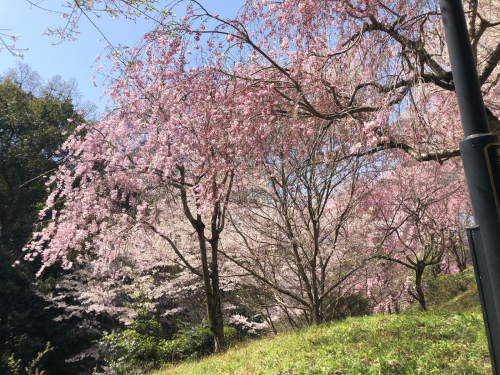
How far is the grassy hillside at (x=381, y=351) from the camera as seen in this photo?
127 inches

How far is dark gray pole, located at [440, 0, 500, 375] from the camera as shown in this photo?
1.39 m

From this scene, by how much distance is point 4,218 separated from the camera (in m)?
18.0

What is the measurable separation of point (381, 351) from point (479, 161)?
9.98 feet

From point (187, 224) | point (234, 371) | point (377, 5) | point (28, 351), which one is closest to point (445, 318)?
point (234, 371)

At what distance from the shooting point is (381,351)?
376cm

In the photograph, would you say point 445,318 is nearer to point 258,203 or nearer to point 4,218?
point 258,203

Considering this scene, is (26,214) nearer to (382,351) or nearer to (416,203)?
(416,203)

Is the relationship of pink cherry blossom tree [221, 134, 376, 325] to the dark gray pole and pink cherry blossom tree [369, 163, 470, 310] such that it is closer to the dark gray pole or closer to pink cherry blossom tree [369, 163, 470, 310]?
pink cherry blossom tree [369, 163, 470, 310]

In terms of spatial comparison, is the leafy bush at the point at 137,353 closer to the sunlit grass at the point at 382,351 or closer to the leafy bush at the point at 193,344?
the leafy bush at the point at 193,344

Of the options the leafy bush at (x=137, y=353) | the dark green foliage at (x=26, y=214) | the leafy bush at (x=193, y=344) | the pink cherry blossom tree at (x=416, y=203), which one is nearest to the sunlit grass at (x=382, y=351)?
the leafy bush at (x=193, y=344)

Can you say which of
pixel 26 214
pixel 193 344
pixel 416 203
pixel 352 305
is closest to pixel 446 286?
pixel 352 305

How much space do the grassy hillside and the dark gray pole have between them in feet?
6.87

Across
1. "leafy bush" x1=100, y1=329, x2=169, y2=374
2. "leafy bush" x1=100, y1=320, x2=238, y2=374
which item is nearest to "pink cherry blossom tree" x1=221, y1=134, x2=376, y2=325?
"leafy bush" x1=100, y1=320, x2=238, y2=374

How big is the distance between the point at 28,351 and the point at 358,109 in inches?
624
